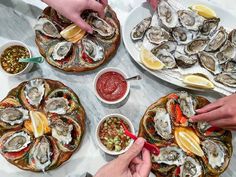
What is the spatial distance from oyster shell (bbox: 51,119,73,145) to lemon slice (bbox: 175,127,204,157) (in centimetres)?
38

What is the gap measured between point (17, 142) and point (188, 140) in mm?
603

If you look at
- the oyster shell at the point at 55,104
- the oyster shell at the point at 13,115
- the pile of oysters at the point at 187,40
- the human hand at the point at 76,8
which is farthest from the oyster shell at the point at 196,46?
the oyster shell at the point at 13,115

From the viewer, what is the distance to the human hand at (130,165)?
1.03 metres

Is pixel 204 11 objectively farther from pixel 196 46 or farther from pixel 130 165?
pixel 130 165

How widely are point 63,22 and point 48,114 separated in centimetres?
37

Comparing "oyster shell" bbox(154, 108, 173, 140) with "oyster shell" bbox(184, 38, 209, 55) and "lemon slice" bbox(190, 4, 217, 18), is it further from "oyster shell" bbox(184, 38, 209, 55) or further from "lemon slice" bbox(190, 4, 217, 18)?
"lemon slice" bbox(190, 4, 217, 18)

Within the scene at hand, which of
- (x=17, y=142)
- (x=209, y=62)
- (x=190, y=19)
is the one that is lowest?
(x=17, y=142)

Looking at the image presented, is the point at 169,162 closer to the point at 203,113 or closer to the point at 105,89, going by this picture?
the point at 203,113

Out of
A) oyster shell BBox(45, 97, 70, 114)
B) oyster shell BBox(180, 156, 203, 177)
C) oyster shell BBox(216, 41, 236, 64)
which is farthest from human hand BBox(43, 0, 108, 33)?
oyster shell BBox(180, 156, 203, 177)

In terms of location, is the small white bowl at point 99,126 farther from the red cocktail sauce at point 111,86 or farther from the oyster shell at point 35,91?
the oyster shell at point 35,91

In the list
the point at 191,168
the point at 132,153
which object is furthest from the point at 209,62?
the point at 132,153

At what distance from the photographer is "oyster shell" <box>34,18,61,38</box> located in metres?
1.37

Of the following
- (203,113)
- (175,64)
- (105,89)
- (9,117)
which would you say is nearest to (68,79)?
(105,89)

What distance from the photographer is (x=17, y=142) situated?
126 centimetres
